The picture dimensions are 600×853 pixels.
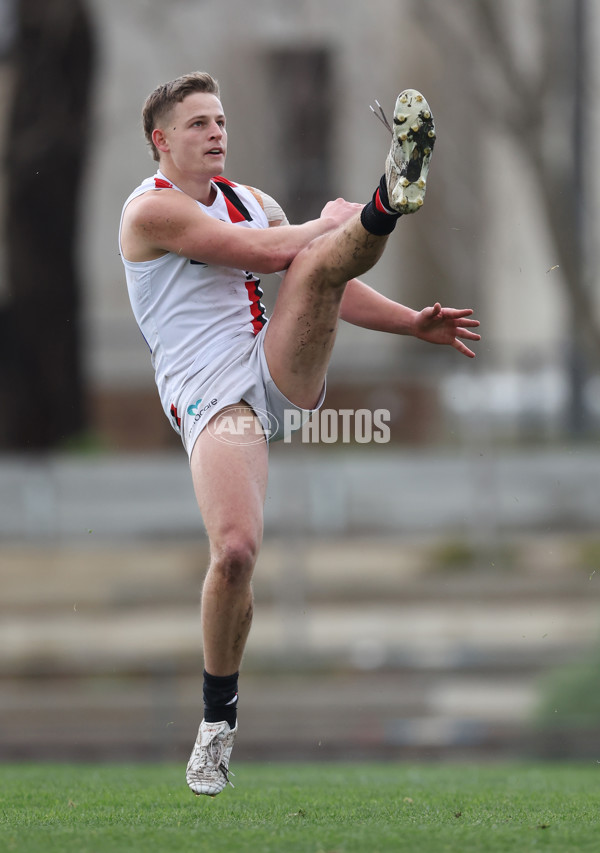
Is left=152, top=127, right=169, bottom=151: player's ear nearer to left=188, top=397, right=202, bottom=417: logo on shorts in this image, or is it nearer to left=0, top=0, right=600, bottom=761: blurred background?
left=188, top=397, right=202, bottom=417: logo on shorts

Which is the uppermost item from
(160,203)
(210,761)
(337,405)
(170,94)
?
(170,94)

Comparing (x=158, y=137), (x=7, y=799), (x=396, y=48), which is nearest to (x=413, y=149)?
(x=158, y=137)

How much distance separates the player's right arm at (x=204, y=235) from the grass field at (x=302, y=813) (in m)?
1.93

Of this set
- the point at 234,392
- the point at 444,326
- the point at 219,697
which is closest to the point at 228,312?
the point at 234,392

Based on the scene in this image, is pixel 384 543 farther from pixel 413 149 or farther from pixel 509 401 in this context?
pixel 413 149

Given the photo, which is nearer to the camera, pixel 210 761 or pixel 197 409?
pixel 210 761

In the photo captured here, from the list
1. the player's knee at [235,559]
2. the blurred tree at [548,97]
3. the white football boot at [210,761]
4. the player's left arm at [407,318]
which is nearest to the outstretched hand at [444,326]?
the player's left arm at [407,318]

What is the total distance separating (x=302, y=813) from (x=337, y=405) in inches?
528

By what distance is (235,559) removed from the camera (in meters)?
4.86

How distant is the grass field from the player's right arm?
6.32 ft

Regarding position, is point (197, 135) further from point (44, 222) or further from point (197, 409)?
point (44, 222)

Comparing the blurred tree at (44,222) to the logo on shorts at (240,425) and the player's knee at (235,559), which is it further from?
the player's knee at (235,559)

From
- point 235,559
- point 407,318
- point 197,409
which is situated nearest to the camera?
point 235,559

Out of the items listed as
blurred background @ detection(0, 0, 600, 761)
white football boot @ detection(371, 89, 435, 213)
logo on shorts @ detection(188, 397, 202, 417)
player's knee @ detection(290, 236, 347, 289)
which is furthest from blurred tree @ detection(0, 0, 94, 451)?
white football boot @ detection(371, 89, 435, 213)
